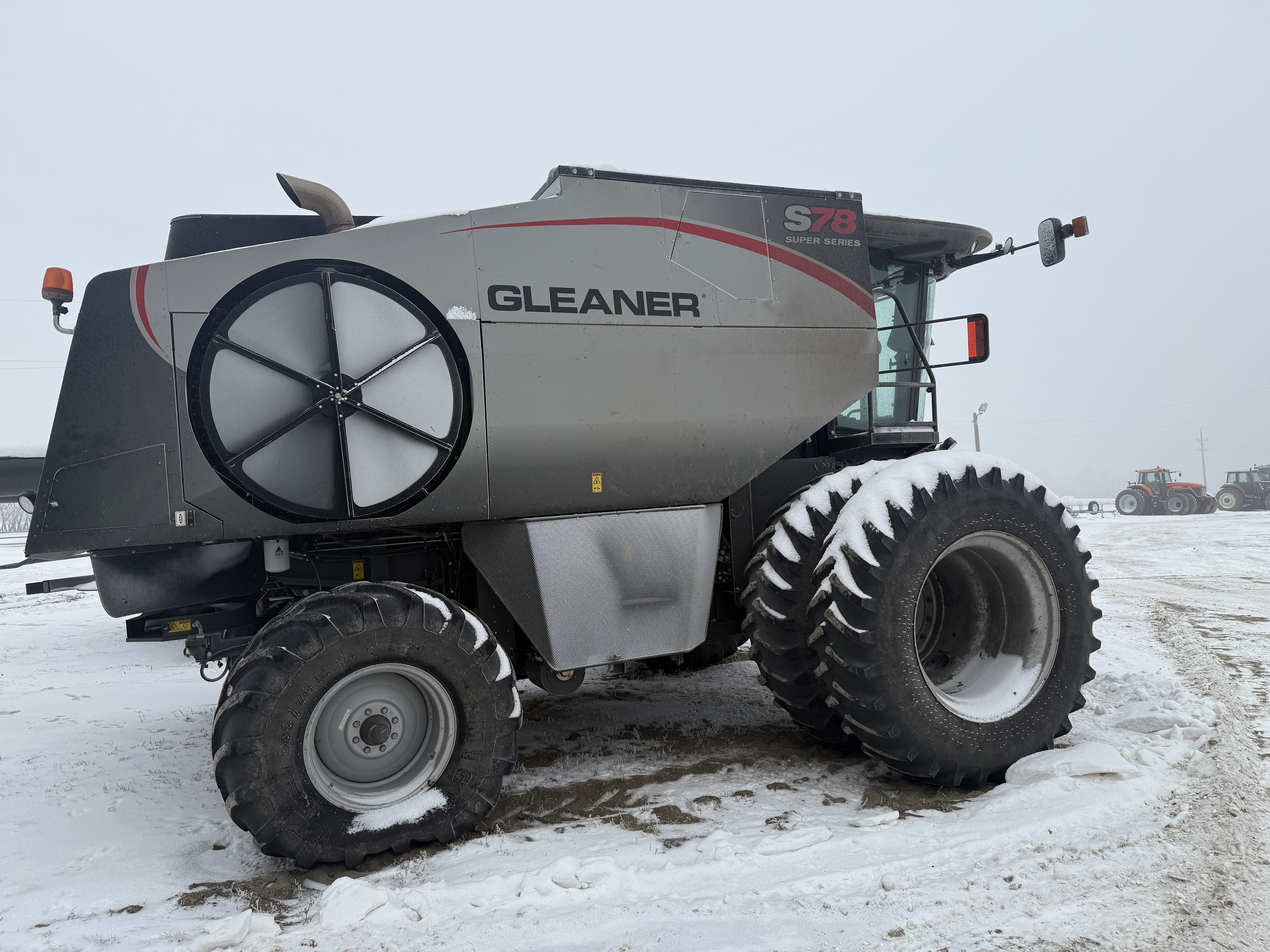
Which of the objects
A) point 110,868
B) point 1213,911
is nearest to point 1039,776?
point 1213,911

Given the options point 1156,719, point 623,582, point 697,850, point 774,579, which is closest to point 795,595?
point 774,579

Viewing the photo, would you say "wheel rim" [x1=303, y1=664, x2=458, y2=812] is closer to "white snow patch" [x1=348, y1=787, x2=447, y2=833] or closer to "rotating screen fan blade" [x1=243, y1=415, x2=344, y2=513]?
"white snow patch" [x1=348, y1=787, x2=447, y2=833]

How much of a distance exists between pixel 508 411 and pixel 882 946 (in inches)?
90.7

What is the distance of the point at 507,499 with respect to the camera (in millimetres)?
3279

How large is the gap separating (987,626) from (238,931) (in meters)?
3.52

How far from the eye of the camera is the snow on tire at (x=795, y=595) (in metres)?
3.50

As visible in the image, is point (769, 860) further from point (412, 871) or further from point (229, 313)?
point (229, 313)

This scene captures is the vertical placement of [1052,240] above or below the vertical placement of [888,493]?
above

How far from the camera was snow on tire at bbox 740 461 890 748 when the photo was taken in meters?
3.50

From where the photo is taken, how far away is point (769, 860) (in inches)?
106

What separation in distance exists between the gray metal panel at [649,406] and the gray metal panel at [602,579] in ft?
0.31

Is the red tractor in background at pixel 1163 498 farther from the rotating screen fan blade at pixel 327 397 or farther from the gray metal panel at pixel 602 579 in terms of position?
the rotating screen fan blade at pixel 327 397

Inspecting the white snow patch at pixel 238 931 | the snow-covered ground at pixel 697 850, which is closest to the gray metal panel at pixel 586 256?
the snow-covered ground at pixel 697 850

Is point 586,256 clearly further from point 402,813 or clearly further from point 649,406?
point 402,813
